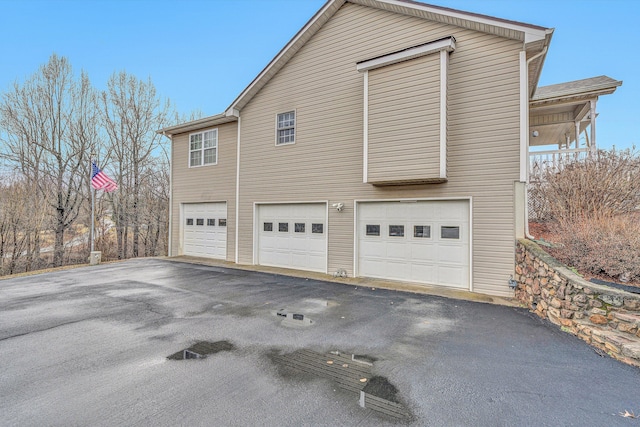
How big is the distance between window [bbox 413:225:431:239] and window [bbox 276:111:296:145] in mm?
4894

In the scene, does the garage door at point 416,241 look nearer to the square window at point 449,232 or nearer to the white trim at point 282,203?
the square window at point 449,232

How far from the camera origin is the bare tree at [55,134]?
16766 millimetres

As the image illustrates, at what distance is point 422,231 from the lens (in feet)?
25.2

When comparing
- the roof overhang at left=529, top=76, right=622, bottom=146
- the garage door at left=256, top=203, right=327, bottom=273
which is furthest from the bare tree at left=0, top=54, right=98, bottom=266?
the roof overhang at left=529, top=76, right=622, bottom=146

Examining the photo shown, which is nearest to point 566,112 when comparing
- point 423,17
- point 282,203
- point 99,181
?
point 423,17

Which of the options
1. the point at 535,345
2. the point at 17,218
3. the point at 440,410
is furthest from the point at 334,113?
the point at 17,218

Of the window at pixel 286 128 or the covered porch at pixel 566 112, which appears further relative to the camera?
the window at pixel 286 128

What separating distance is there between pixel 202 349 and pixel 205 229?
9013 mm

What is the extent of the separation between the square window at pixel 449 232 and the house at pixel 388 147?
25mm

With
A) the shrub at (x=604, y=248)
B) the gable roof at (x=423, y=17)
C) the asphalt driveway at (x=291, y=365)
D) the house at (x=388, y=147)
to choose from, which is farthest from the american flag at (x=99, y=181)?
the shrub at (x=604, y=248)

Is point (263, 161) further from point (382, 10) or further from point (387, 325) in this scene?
point (387, 325)

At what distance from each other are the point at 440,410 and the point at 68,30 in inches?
1112

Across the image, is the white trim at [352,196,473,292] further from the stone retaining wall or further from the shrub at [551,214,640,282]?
the shrub at [551,214,640,282]

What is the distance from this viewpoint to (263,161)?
10.5m
